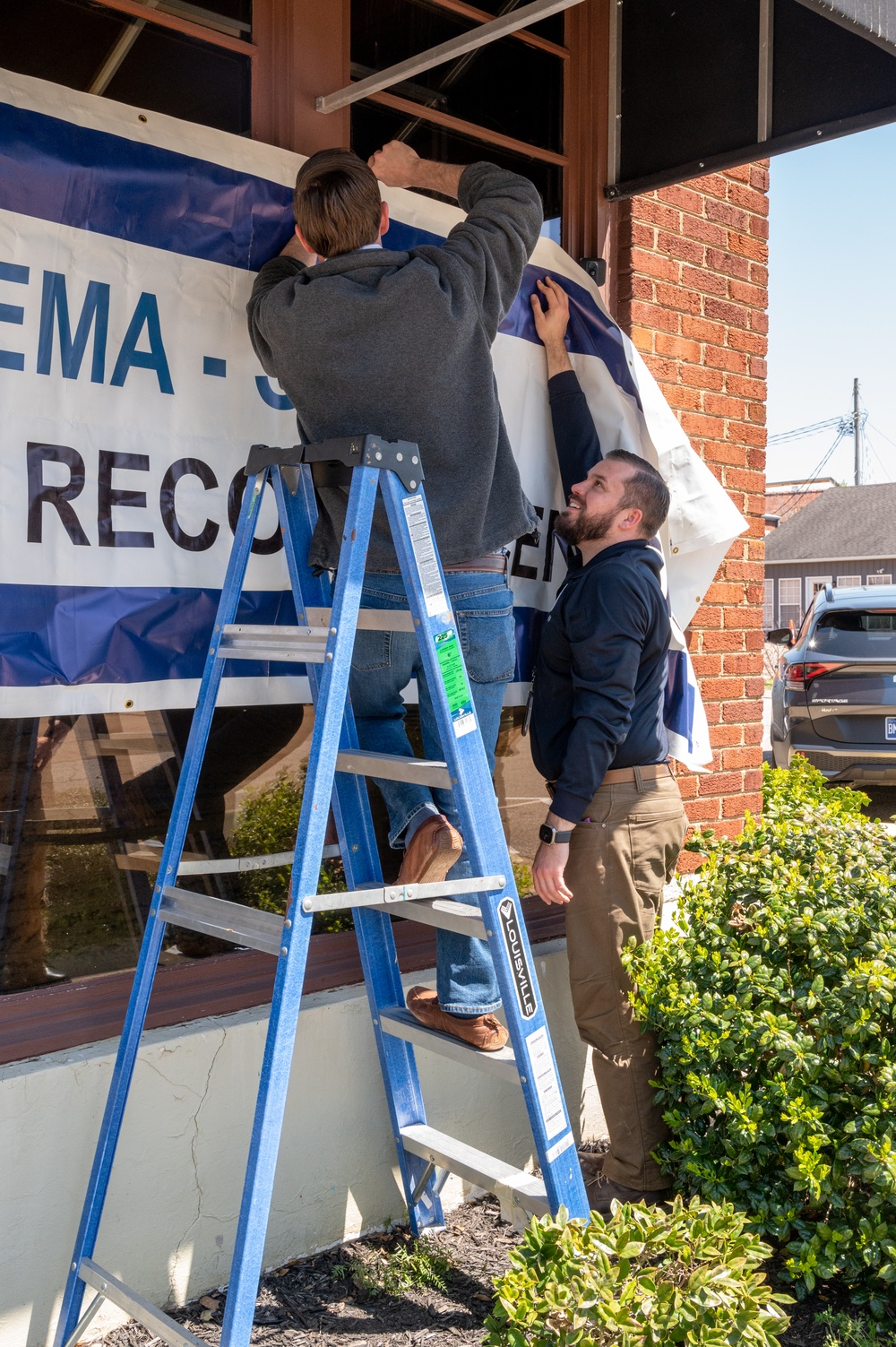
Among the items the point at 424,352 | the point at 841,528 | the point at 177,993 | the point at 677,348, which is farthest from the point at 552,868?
the point at 841,528

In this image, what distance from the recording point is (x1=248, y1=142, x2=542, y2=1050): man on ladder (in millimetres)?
2275

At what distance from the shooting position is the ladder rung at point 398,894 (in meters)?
1.97

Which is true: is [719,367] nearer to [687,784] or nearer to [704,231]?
[704,231]

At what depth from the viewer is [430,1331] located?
2.50 m

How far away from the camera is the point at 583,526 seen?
10.1 feet

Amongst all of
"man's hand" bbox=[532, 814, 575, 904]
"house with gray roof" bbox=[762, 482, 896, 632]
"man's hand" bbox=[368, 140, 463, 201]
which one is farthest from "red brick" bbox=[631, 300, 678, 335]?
"house with gray roof" bbox=[762, 482, 896, 632]

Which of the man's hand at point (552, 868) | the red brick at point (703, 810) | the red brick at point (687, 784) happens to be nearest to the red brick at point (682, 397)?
the red brick at point (687, 784)

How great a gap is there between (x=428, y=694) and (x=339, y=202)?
106cm

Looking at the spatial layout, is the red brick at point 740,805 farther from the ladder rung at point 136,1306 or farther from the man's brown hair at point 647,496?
the ladder rung at point 136,1306

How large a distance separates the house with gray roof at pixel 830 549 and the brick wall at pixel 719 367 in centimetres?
3940

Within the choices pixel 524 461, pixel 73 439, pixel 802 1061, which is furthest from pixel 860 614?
pixel 73 439

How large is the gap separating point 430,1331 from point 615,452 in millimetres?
2277

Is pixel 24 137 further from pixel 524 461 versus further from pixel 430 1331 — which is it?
pixel 430 1331

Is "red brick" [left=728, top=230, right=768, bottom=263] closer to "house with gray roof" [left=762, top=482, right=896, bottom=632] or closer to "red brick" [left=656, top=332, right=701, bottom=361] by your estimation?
"red brick" [left=656, top=332, right=701, bottom=361]
